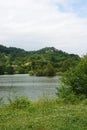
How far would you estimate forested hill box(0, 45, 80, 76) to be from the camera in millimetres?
109775

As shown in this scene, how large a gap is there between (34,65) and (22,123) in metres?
106

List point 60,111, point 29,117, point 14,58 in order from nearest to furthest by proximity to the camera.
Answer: point 29,117, point 60,111, point 14,58

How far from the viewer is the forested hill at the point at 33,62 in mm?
109775

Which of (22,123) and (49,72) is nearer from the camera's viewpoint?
(22,123)

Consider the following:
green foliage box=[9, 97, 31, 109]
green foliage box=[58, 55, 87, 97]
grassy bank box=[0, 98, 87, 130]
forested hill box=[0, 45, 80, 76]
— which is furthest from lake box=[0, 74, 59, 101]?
forested hill box=[0, 45, 80, 76]

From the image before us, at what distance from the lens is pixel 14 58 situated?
6156 inches

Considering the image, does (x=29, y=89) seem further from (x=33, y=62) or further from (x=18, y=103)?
(x=33, y=62)

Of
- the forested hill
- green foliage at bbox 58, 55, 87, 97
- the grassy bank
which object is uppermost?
the forested hill

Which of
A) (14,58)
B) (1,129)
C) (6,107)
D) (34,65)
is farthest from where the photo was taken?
(14,58)

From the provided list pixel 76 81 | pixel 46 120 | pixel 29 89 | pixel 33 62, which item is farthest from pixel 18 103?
pixel 33 62

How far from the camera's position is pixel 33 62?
387ft

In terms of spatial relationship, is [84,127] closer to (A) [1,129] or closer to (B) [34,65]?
(A) [1,129]

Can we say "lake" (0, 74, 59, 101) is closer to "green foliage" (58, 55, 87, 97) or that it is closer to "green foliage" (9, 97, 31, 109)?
"green foliage" (9, 97, 31, 109)

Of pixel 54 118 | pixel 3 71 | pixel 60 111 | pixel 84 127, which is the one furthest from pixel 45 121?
pixel 3 71
